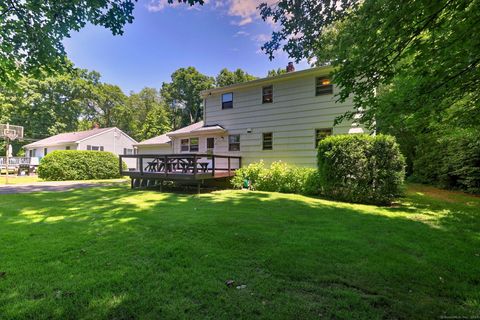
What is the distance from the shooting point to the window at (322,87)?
462 inches

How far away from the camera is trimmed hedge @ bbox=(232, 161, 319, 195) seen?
10.5 m

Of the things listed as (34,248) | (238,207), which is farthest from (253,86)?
(34,248)

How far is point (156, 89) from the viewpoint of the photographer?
4469 cm

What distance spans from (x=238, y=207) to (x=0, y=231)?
5.27m

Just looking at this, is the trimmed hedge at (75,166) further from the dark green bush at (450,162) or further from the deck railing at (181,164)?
the dark green bush at (450,162)

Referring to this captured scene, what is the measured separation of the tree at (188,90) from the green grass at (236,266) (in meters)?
32.9

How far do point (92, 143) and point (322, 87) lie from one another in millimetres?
24777

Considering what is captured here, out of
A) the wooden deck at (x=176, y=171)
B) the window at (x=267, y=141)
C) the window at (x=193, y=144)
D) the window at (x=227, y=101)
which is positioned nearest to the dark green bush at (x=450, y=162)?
the window at (x=267, y=141)

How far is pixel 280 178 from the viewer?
11312mm

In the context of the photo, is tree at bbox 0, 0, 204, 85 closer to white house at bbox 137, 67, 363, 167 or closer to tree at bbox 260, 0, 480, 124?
tree at bbox 260, 0, 480, 124

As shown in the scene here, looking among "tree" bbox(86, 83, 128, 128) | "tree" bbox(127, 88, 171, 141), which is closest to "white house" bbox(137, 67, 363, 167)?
"tree" bbox(127, 88, 171, 141)

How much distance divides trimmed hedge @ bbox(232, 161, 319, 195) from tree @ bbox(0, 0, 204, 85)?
334 inches

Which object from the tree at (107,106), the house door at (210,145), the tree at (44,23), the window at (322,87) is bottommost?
the house door at (210,145)

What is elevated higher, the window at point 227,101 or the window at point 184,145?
the window at point 227,101
